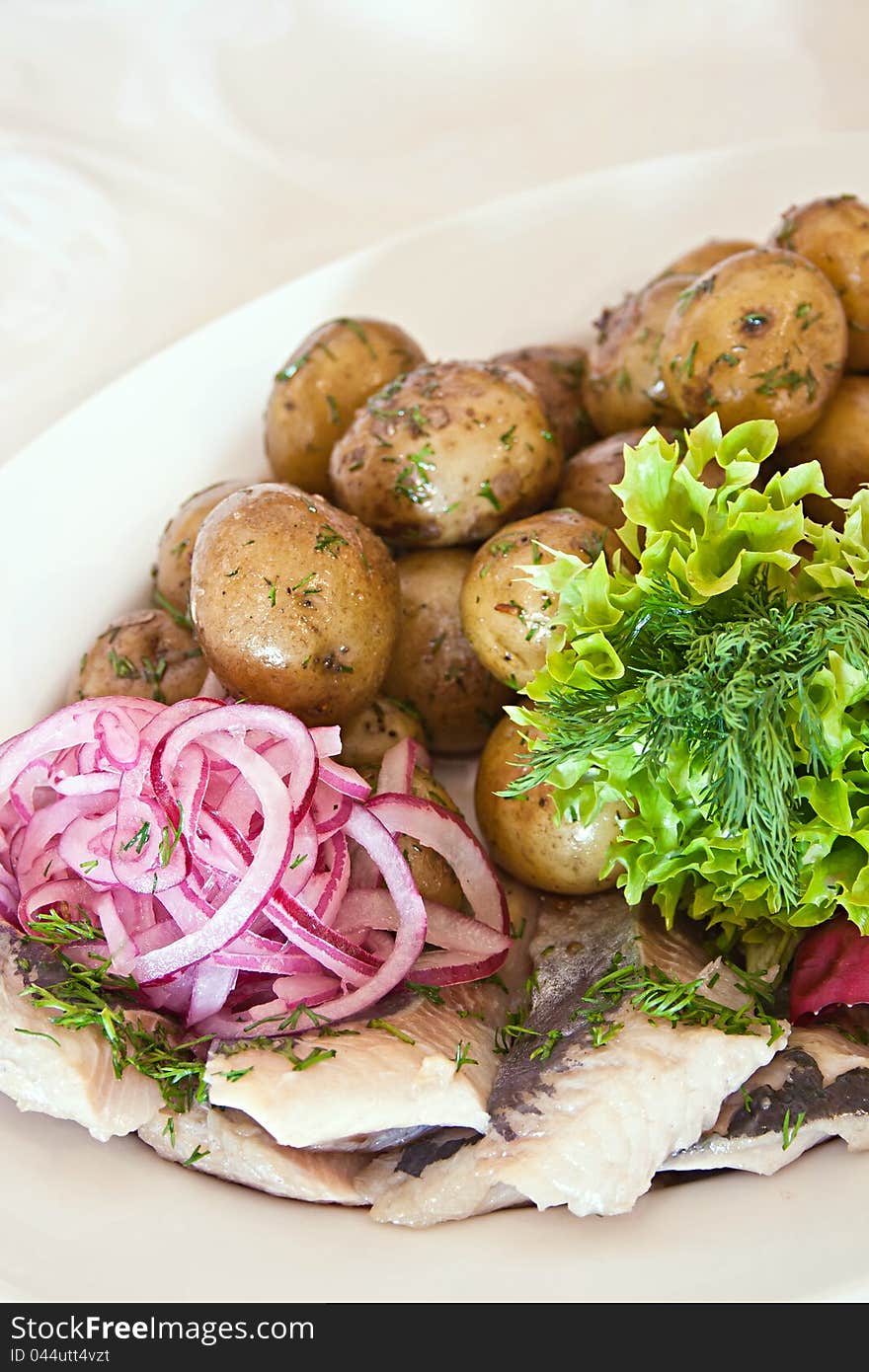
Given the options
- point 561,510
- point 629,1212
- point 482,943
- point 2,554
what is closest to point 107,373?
point 2,554

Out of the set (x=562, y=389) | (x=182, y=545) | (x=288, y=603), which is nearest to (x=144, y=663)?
(x=182, y=545)

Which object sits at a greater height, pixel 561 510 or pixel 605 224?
pixel 605 224

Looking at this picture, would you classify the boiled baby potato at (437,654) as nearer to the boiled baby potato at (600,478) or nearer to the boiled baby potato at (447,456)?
the boiled baby potato at (447,456)

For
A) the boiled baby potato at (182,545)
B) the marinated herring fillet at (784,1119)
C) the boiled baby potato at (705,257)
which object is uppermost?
the boiled baby potato at (705,257)

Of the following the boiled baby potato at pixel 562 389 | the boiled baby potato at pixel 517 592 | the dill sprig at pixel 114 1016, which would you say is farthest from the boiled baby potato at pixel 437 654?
the dill sprig at pixel 114 1016
